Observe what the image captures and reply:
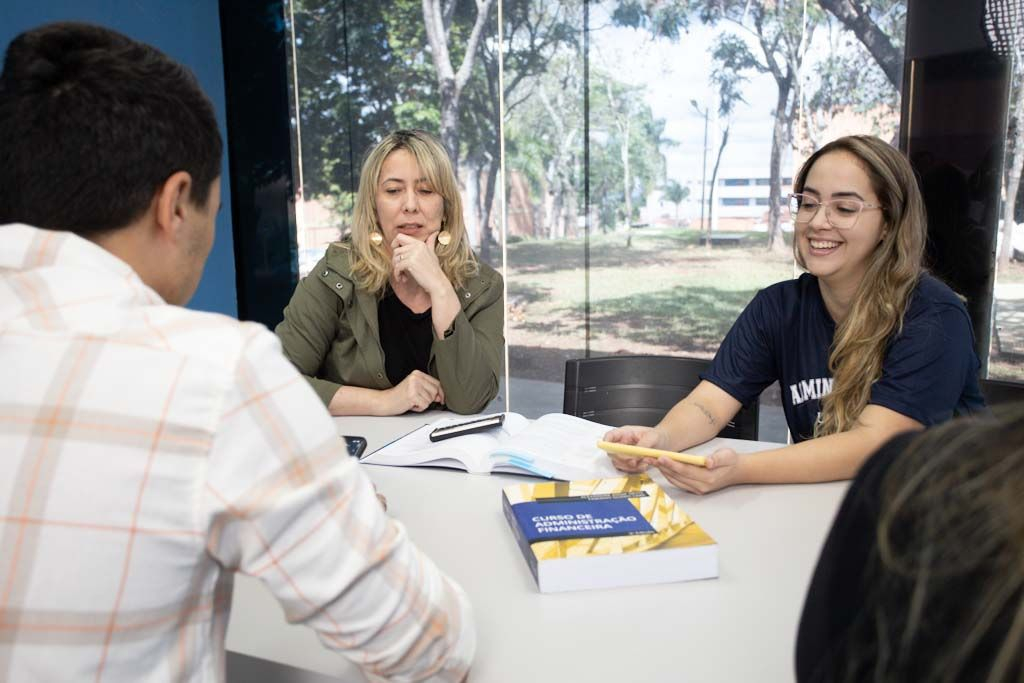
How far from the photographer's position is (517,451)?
1640mm

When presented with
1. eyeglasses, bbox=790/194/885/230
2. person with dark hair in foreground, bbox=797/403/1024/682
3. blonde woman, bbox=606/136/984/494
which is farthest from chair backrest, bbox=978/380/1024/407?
person with dark hair in foreground, bbox=797/403/1024/682

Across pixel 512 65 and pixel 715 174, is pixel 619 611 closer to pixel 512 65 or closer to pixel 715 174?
pixel 715 174

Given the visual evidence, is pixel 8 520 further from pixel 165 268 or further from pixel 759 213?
pixel 759 213

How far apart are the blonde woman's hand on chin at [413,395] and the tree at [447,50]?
3.06 metres

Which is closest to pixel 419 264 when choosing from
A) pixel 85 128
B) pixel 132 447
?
pixel 85 128

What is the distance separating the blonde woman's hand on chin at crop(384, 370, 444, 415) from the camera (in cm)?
219

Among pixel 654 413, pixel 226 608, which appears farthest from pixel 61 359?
pixel 654 413

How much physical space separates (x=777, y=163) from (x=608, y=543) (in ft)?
13.3

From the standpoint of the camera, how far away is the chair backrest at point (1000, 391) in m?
1.92

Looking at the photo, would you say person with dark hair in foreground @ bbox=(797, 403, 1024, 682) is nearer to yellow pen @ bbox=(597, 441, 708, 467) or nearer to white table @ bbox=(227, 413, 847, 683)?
white table @ bbox=(227, 413, 847, 683)

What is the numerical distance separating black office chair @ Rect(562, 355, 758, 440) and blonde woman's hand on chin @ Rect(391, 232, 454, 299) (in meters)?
0.47

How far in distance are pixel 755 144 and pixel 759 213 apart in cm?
42

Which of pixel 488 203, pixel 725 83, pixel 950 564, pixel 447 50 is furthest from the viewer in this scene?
pixel 488 203

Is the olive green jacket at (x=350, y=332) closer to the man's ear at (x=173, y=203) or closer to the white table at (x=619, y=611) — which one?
the white table at (x=619, y=611)
